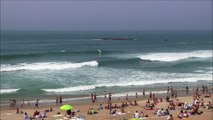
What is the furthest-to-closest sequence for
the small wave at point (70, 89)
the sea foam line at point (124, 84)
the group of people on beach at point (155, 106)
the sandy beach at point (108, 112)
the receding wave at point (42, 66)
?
the receding wave at point (42, 66) → the sea foam line at point (124, 84) → the small wave at point (70, 89) → the group of people on beach at point (155, 106) → the sandy beach at point (108, 112)

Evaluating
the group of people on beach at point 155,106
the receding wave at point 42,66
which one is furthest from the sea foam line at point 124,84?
the receding wave at point 42,66

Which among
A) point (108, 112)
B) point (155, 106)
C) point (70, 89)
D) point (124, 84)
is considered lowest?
point (108, 112)

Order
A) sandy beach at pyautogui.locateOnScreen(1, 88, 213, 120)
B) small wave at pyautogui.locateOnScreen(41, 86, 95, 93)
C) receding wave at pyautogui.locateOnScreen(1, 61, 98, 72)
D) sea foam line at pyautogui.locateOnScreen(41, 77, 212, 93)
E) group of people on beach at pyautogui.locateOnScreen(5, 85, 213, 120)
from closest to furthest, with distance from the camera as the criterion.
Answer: sandy beach at pyautogui.locateOnScreen(1, 88, 213, 120) < group of people on beach at pyautogui.locateOnScreen(5, 85, 213, 120) < small wave at pyautogui.locateOnScreen(41, 86, 95, 93) < sea foam line at pyautogui.locateOnScreen(41, 77, 212, 93) < receding wave at pyautogui.locateOnScreen(1, 61, 98, 72)

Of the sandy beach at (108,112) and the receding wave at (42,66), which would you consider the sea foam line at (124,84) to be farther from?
the receding wave at (42,66)

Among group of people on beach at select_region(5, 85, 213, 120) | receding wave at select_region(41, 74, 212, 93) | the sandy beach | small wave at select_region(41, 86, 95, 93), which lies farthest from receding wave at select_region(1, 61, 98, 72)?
the sandy beach

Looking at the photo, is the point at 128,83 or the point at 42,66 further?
the point at 42,66

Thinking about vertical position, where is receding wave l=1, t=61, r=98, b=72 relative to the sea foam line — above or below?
above

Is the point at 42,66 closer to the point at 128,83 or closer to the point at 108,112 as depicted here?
the point at 128,83

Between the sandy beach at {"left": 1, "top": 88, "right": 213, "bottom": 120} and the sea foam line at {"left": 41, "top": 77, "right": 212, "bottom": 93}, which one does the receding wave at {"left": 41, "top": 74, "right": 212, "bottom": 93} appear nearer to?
the sea foam line at {"left": 41, "top": 77, "right": 212, "bottom": 93}

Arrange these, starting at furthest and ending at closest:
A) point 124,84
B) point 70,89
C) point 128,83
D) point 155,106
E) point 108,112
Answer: point 128,83
point 124,84
point 70,89
point 155,106
point 108,112

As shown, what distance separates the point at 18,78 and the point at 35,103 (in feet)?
42.4

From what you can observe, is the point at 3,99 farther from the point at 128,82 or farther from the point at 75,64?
the point at 75,64

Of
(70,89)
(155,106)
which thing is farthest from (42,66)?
(155,106)

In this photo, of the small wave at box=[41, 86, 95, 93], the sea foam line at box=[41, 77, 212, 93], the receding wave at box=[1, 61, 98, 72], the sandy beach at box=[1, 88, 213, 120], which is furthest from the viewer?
the receding wave at box=[1, 61, 98, 72]
